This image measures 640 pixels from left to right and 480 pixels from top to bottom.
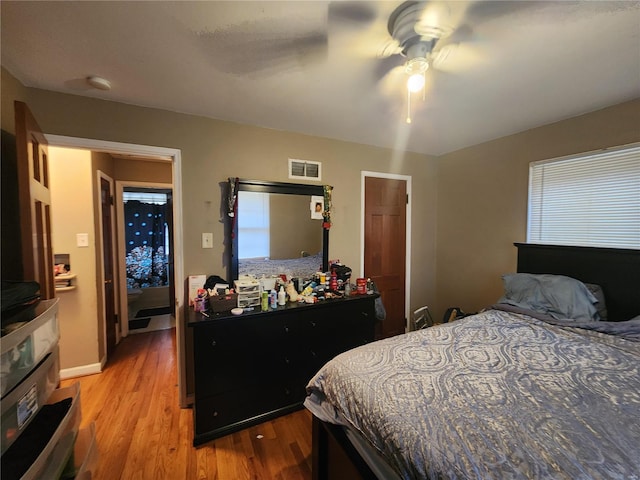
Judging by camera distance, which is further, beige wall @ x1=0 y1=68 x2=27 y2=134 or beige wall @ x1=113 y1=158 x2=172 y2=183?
beige wall @ x1=113 y1=158 x2=172 y2=183

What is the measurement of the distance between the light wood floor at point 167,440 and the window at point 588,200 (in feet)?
8.96

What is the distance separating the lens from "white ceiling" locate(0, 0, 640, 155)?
1130 millimetres

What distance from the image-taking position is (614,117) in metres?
1.99

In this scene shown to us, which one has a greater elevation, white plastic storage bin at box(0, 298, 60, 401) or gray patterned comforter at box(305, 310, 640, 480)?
white plastic storage bin at box(0, 298, 60, 401)

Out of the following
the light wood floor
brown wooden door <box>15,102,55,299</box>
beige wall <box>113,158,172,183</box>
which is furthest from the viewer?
beige wall <box>113,158,172,183</box>

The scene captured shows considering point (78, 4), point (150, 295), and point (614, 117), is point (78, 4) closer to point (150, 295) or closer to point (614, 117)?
point (614, 117)

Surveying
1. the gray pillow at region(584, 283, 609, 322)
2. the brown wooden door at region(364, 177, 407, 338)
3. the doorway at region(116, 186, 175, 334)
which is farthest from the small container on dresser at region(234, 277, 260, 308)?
the doorway at region(116, 186, 175, 334)

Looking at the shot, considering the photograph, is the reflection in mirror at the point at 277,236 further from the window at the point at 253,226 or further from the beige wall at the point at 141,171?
the beige wall at the point at 141,171

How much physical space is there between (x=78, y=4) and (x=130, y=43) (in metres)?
0.24

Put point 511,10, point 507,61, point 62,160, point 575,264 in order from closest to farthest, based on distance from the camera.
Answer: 1. point 511,10
2. point 507,61
3. point 575,264
4. point 62,160

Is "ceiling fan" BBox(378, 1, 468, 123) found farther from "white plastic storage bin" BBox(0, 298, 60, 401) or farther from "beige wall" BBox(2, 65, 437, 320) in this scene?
"white plastic storage bin" BBox(0, 298, 60, 401)

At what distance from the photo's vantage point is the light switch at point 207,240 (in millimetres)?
2244

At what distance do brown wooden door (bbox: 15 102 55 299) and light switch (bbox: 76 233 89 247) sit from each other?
3.61ft

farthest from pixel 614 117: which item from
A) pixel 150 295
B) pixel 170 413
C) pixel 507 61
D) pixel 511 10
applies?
pixel 150 295
